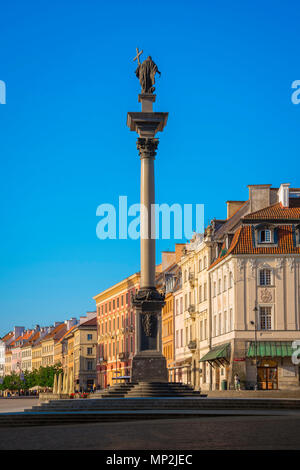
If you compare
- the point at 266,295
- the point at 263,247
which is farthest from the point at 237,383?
the point at 263,247

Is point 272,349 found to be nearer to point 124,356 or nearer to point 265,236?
point 265,236

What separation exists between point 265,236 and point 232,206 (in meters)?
15.9

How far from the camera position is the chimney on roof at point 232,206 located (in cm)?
8541

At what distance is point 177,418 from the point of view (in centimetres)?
2959

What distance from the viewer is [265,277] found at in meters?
69.4

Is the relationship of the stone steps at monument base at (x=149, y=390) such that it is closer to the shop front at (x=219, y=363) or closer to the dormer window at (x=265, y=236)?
the shop front at (x=219, y=363)

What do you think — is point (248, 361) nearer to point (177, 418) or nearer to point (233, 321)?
point (233, 321)

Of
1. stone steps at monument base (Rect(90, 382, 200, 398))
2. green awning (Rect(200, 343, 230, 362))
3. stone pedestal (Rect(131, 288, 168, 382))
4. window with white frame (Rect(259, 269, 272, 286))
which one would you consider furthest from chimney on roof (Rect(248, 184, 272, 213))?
stone steps at monument base (Rect(90, 382, 200, 398))

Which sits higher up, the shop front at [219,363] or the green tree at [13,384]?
the shop front at [219,363]

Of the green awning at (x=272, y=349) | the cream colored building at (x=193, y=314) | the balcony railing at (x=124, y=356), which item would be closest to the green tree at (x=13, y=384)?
the balcony railing at (x=124, y=356)

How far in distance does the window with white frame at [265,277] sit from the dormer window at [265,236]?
2.55 metres

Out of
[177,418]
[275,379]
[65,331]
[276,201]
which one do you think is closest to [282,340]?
[275,379]

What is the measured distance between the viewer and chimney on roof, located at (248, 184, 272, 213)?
2987 inches

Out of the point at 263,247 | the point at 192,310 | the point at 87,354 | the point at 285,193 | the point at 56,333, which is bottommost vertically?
the point at 87,354
